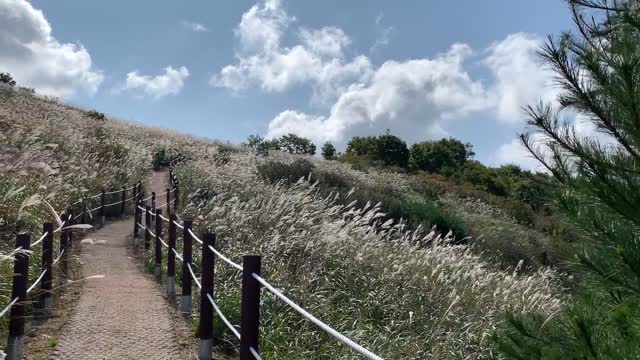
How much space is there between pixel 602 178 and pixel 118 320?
530cm

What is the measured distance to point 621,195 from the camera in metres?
2.93

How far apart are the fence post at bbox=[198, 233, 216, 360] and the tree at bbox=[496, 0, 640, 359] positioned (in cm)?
292

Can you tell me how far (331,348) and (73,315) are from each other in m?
2.95

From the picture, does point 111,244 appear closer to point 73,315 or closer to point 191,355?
point 73,315

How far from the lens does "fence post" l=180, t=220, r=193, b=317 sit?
6918 millimetres

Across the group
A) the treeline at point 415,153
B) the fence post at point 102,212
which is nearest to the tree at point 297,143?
the treeline at point 415,153

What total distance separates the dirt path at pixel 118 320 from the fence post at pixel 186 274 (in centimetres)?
20

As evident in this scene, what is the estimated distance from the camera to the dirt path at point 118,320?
5.73m

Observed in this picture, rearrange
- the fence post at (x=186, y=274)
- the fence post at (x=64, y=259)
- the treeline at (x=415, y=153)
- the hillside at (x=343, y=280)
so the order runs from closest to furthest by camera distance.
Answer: the hillside at (x=343, y=280), the fence post at (x=186, y=274), the fence post at (x=64, y=259), the treeline at (x=415, y=153)

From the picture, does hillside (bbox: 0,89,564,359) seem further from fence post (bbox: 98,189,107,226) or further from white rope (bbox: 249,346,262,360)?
fence post (bbox: 98,189,107,226)

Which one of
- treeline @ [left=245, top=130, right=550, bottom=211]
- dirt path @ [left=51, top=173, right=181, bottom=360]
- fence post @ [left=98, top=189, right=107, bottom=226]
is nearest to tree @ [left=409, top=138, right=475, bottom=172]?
treeline @ [left=245, top=130, right=550, bottom=211]

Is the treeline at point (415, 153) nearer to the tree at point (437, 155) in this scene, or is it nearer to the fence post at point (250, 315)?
the tree at point (437, 155)

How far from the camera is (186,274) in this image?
692 cm

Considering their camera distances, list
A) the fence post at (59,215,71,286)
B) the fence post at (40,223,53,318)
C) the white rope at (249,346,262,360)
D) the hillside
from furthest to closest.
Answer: the fence post at (59,215,71,286)
the fence post at (40,223,53,318)
the hillside
the white rope at (249,346,262,360)
